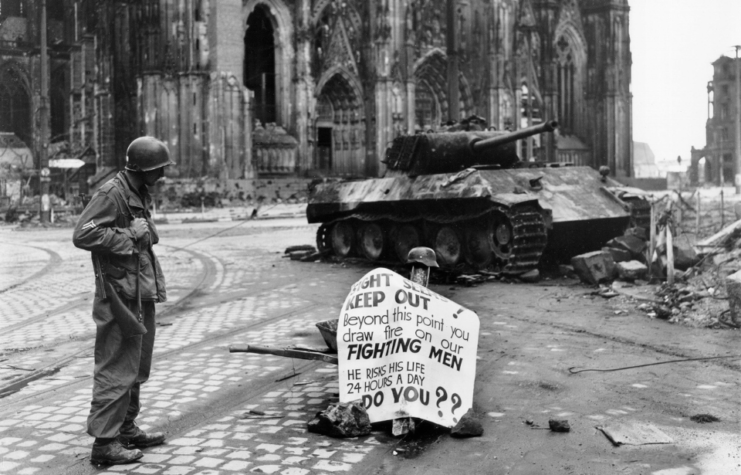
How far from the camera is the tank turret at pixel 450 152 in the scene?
50.2 ft

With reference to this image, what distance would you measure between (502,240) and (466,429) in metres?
8.39

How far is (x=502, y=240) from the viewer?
1300 centimetres

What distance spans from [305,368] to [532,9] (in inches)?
1589

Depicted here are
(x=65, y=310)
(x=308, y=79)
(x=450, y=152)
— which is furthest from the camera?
(x=308, y=79)

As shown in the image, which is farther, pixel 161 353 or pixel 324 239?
pixel 324 239

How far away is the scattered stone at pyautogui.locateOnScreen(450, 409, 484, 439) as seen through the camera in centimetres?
484

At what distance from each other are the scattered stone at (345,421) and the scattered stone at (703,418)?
210cm

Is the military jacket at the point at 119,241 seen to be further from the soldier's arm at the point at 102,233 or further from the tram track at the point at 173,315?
the tram track at the point at 173,315

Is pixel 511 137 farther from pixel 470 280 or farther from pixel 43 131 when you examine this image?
pixel 43 131

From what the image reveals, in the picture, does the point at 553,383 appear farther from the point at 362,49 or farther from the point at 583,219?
the point at 362,49

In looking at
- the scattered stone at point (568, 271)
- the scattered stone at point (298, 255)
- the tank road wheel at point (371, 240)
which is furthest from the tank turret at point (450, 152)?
the scattered stone at point (568, 271)

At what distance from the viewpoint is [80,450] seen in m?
4.70

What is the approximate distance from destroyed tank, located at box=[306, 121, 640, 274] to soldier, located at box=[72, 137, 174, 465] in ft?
27.9

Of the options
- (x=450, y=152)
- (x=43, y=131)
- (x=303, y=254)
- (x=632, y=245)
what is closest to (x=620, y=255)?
(x=632, y=245)
